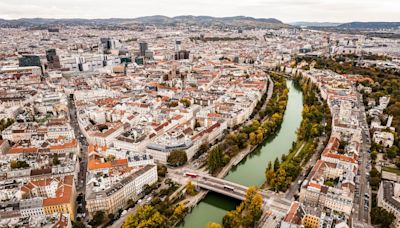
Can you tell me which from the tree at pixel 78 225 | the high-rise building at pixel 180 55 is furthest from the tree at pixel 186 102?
the high-rise building at pixel 180 55

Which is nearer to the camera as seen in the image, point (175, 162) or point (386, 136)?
point (175, 162)

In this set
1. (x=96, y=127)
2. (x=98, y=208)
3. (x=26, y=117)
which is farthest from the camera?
(x=26, y=117)

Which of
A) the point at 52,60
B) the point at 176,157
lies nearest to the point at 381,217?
the point at 176,157

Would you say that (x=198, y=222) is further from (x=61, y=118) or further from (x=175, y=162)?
(x=61, y=118)

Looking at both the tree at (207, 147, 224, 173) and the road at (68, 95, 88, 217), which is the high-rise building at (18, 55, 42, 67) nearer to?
the road at (68, 95, 88, 217)

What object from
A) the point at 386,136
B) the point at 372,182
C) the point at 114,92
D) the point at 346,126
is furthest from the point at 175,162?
the point at 114,92

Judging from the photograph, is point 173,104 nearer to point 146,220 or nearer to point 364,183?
point 146,220

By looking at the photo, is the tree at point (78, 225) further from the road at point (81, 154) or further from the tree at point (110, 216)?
the road at point (81, 154)

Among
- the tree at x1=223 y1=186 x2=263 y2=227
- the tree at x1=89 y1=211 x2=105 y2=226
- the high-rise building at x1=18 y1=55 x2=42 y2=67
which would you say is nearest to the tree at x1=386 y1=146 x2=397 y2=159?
the tree at x1=223 y1=186 x2=263 y2=227
